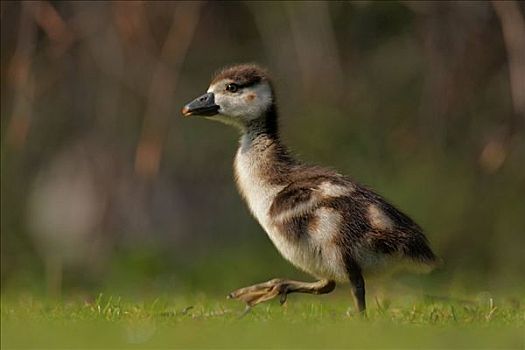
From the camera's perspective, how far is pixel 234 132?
14883 mm

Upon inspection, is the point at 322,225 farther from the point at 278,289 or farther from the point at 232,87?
the point at 232,87

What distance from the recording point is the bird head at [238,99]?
8391mm

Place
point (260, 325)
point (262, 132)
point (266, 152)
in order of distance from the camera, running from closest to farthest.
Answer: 1. point (260, 325)
2. point (266, 152)
3. point (262, 132)

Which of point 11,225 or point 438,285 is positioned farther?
point 11,225

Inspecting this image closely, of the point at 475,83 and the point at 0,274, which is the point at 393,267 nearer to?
the point at 475,83

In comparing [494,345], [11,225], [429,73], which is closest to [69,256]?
[11,225]

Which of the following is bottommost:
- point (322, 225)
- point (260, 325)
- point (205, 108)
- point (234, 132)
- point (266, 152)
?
point (234, 132)

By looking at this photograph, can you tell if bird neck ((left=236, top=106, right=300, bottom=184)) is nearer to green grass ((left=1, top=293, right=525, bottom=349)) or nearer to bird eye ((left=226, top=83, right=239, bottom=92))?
bird eye ((left=226, top=83, right=239, bottom=92))

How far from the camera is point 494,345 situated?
20.4 feet

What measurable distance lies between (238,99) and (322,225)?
1.20 m

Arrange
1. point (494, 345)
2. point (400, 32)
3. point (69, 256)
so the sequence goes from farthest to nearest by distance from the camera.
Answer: point (69, 256), point (400, 32), point (494, 345)

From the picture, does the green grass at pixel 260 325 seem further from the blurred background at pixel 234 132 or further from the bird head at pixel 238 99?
the blurred background at pixel 234 132

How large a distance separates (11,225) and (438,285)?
4.87 meters

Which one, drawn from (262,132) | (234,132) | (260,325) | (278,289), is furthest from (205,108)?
(234,132)
